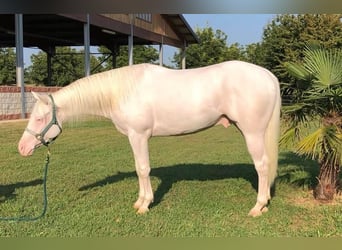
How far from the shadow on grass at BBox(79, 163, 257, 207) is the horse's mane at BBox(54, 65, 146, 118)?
1436 mm

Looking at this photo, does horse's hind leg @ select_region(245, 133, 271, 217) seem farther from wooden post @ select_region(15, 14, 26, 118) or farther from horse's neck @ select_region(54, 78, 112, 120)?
wooden post @ select_region(15, 14, 26, 118)

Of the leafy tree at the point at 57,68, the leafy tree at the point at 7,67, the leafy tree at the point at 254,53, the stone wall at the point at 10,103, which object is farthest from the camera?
the leafy tree at the point at 57,68

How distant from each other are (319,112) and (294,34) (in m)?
19.4

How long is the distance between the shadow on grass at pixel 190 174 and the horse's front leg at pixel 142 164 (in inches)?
22.3

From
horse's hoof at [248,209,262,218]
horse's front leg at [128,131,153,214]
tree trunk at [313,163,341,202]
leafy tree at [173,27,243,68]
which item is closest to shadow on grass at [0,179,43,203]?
horse's front leg at [128,131,153,214]

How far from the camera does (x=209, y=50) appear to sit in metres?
32.0

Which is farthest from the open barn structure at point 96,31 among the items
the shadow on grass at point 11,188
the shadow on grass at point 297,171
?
the shadow on grass at point 297,171

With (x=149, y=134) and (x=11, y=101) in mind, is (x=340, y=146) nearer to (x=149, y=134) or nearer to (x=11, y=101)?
(x=149, y=134)

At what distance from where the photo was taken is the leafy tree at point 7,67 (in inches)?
1312

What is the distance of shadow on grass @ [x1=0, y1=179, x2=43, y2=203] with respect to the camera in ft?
16.7

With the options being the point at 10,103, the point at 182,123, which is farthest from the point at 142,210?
the point at 10,103

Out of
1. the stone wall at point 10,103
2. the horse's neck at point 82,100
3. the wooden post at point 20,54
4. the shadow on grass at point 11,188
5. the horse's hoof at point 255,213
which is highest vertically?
the wooden post at point 20,54

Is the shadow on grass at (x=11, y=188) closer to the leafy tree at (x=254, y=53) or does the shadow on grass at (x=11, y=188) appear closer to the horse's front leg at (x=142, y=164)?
the horse's front leg at (x=142, y=164)

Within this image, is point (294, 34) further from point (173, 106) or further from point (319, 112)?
point (173, 106)
